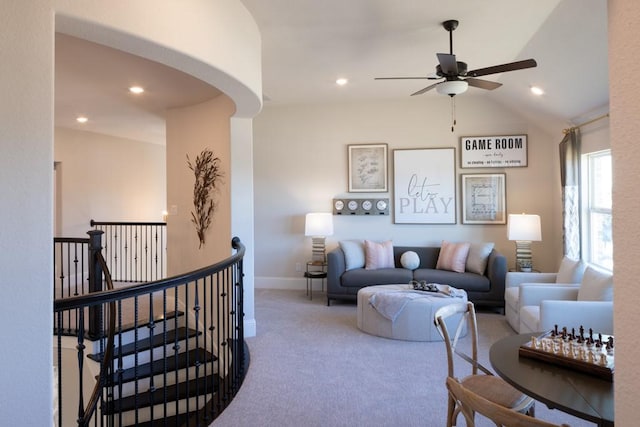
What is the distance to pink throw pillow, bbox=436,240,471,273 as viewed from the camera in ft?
18.2

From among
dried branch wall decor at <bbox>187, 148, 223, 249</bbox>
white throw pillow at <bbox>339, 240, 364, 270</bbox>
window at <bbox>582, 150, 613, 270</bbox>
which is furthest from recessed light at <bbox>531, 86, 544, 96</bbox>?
dried branch wall decor at <bbox>187, 148, 223, 249</bbox>

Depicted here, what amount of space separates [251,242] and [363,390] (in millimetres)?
1978

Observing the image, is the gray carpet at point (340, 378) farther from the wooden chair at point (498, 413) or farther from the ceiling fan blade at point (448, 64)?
the ceiling fan blade at point (448, 64)

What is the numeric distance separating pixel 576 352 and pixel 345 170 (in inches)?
192

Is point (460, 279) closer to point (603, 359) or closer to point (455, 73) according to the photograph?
point (455, 73)

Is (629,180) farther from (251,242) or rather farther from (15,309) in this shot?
(251,242)

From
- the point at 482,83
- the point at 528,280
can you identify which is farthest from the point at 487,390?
the point at 528,280

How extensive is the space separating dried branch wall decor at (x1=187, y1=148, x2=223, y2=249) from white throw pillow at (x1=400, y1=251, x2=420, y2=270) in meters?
2.81

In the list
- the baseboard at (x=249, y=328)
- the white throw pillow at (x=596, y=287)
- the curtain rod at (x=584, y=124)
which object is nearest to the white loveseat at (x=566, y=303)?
the white throw pillow at (x=596, y=287)

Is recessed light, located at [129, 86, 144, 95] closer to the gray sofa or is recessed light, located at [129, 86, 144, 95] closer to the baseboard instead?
the baseboard

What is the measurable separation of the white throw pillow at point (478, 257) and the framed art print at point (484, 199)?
0.61 metres

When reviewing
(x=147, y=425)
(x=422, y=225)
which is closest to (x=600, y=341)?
(x=147, y=425)

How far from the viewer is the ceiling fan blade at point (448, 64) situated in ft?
10.5

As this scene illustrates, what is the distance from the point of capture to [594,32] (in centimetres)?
330
